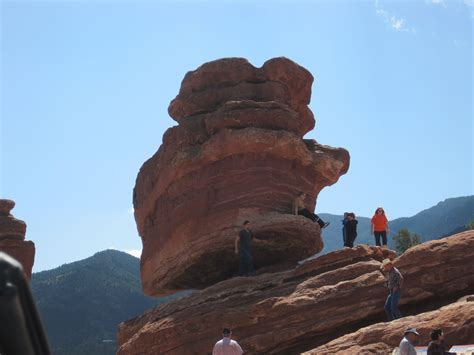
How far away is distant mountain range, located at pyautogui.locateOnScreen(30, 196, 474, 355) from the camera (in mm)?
97125

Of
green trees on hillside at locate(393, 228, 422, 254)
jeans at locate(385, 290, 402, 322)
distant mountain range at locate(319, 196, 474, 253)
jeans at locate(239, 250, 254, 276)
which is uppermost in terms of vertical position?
distant mountain range at locate(319, 196, 474, 253)

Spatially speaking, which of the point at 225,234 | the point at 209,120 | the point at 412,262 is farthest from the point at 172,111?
the point at 412,262

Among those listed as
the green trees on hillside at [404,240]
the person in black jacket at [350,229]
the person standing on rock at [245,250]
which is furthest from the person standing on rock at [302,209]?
the green trees on hillside at [404,240]

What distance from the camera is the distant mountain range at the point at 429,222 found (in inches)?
Result: 4975

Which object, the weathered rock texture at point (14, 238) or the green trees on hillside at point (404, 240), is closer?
the weathered rock texture at point (14, 238)

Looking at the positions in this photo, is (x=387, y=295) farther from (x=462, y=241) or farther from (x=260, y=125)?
(x=260, y=125)

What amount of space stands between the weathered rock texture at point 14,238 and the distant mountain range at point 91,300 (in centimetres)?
5246

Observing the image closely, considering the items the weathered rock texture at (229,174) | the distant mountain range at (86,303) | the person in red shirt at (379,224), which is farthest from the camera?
the distant mountain range at (86,303)

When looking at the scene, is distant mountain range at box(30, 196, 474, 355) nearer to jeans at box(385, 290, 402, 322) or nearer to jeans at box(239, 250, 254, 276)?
jeans at box(239, 250, 254, 276)

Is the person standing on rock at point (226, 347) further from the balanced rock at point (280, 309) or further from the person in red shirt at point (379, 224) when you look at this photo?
the person in red shirt at point (379, 224)

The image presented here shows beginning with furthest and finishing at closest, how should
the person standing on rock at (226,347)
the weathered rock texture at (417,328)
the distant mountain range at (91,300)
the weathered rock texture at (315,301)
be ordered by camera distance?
the distant mountain range at (91,300) → the weathered rock texture at (315,301) → the weathered rock texture at (417,328) → the person standing on rock at (226,347)

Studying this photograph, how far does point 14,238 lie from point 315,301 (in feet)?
86.6

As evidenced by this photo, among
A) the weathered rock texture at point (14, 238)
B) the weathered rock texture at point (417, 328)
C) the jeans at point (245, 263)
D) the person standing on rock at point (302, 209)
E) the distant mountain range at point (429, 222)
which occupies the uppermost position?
the distant mountain range at point (429, 222)

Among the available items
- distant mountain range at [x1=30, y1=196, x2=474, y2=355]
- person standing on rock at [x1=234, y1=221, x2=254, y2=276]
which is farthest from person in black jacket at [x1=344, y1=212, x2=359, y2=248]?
distant mountain range at [x1=30, y1=196, x2=474, y2=355]
